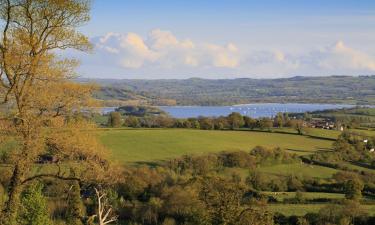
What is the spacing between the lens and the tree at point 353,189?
4384cm

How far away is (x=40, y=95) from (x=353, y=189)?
39.6 meters

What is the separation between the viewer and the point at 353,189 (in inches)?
1767

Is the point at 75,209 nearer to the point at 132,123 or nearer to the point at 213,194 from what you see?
the point at 213,194

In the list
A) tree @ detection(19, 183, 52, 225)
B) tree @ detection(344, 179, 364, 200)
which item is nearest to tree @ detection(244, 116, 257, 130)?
tree @ detection(344, 179, 364, 200)

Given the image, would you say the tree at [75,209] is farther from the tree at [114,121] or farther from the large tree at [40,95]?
the tree at [114,121]

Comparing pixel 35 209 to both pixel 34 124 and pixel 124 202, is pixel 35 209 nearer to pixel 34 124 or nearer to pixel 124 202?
pixel 34 124

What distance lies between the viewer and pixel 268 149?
63594 mm

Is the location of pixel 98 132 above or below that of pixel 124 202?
above

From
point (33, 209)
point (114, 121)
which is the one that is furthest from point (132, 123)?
point (33, 209)

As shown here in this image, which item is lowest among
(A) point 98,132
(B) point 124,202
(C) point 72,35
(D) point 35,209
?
(B) point 124,202

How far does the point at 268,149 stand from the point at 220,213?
41809 millimetres

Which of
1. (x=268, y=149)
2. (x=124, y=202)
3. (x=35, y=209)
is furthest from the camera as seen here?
(x=268, y=149)

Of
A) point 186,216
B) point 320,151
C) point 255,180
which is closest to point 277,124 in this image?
point 320,151

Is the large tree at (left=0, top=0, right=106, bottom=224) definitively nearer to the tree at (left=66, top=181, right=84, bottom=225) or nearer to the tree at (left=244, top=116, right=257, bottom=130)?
the tree at (left=66, top=181, right=84, bottom=225)
